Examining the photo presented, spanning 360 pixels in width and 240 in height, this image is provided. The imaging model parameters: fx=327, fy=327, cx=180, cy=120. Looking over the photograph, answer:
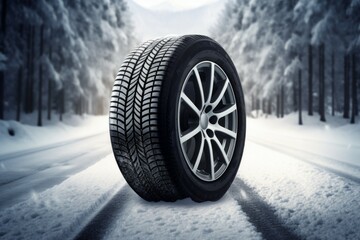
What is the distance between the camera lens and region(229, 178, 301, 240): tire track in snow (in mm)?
2597

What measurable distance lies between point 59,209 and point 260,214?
201 centimetres

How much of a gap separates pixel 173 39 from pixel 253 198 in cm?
199

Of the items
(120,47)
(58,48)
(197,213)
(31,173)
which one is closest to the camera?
(197,213)

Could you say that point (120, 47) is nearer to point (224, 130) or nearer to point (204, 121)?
point (224, 130)

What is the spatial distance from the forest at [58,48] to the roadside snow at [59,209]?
1234 cm

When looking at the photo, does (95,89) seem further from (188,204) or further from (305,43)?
(188,204)

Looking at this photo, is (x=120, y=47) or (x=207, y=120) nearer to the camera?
(x=207, y=120)

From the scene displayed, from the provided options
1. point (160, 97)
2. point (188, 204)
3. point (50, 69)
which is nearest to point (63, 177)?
point (188, 204)

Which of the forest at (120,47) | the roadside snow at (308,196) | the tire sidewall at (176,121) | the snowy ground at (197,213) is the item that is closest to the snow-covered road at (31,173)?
the snowy ground at (197,213)

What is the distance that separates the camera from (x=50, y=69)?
67.3ft

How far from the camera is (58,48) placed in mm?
25312

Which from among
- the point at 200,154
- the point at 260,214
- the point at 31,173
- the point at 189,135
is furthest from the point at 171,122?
the point at 31,173

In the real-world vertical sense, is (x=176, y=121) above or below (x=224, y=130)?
above

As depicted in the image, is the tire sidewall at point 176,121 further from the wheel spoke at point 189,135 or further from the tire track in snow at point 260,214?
the tire track in snow at point 260,214
